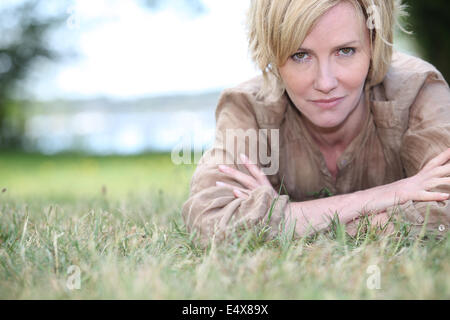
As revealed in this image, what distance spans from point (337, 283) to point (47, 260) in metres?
1.16

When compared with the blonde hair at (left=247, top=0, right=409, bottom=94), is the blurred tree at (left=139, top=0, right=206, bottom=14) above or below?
above

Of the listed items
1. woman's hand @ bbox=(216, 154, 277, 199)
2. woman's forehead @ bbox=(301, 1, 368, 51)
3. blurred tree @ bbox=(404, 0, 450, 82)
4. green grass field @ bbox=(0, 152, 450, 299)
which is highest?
blurred tree @ bbox=(404, 0, 450, 82)

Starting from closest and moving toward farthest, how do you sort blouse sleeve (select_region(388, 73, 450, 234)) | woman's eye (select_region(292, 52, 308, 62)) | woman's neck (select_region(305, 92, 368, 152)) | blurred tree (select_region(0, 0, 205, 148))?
blouse sleeve (select_region(388, 73, 450, 234)) < woman's eye (select_region(292, 52, 308, 62)) < woman's neck (select_region(305, 92, 368, 152)) < blurred tree (select_region(0, 0, 205, 148))

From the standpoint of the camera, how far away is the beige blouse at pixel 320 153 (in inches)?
96.0

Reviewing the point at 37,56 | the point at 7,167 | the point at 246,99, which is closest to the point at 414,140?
the point at 246,99

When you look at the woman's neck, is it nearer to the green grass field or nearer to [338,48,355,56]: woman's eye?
[338,48,355,56]: woman's eye

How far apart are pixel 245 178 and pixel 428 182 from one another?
873mm

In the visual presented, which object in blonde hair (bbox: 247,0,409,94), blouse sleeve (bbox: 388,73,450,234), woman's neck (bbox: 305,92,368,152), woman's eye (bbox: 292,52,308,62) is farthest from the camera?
woman's neck (bbox: 305,92,368,152)

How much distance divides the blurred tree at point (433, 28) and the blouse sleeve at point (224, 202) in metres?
7.67

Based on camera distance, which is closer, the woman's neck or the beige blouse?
the beige blouse

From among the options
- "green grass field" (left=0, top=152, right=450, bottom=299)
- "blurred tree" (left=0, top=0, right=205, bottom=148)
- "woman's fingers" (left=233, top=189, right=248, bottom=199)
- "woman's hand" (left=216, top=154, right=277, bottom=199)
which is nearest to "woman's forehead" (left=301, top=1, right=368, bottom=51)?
"woman's hand" (left=216, top=154, right=277, bottom=199)

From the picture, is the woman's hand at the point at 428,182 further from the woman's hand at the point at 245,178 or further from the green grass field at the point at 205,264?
the woman's hand at the point at 245,178

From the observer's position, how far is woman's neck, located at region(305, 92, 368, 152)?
3066mm

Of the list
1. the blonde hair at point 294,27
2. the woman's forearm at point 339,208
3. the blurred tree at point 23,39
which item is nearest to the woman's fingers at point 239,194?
the woman's forearm at point 339,208
